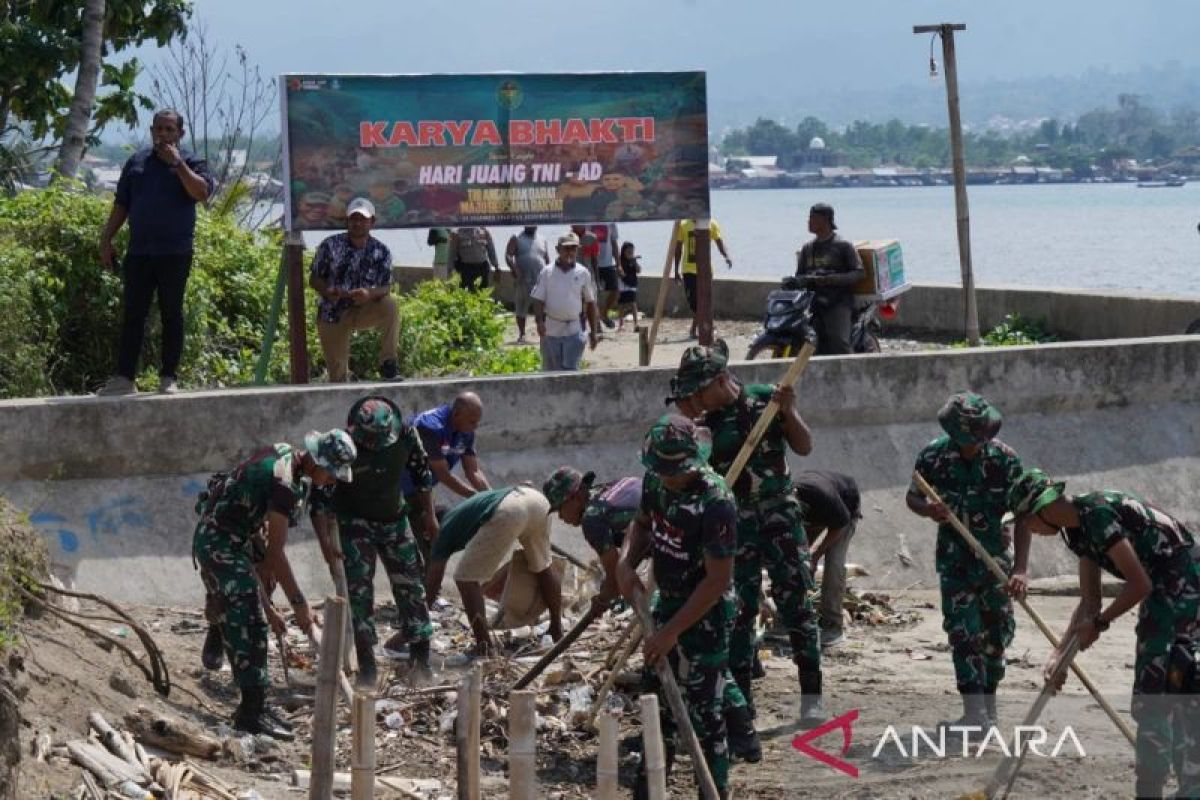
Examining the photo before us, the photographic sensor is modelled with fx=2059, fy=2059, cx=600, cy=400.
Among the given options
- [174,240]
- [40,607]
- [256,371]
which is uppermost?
[174,240]

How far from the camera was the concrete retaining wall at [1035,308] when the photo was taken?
55.4 ft

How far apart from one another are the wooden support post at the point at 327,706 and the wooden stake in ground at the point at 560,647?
2442 mm

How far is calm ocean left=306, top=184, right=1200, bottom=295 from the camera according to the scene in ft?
133

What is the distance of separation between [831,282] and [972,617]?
5516 millimetres

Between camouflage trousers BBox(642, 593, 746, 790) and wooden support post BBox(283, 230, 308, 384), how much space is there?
17.4 ft

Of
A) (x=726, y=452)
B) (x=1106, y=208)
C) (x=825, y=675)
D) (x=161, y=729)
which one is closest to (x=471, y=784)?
(x=161, y=729)

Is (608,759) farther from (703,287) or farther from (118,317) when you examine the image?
(703,287)

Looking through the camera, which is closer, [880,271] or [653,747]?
[653,747]

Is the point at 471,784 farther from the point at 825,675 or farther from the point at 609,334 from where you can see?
the point at 609,334

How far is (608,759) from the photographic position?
731 cm

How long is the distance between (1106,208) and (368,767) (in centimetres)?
8713

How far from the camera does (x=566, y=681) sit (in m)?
10.5

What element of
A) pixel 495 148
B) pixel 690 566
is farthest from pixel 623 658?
pixel 495 148

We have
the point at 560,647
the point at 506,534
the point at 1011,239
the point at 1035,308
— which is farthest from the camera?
the point at 1011,239
